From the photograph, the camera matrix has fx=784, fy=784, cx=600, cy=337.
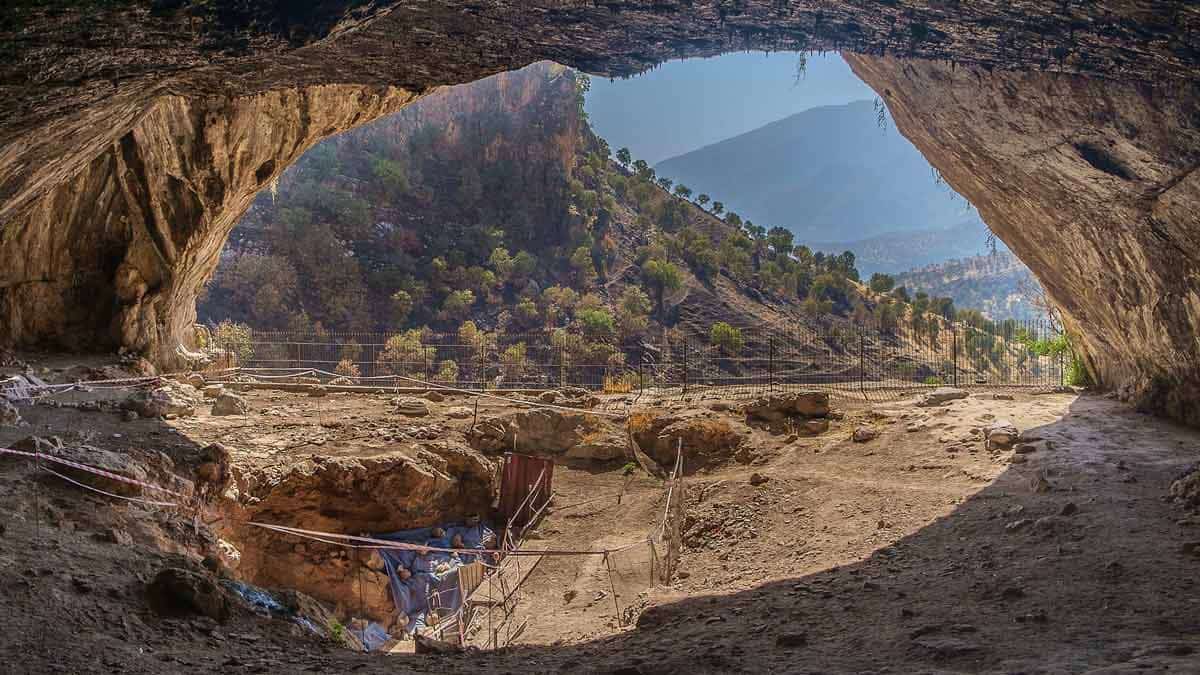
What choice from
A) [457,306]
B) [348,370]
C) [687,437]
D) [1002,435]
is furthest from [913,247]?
[1002,435]

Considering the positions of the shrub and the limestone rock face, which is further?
the shrub

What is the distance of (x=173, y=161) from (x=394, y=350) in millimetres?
17373

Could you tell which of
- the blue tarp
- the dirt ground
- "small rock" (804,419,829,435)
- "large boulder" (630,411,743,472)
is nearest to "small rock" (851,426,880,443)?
the dirt ground

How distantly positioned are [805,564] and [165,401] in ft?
27.4

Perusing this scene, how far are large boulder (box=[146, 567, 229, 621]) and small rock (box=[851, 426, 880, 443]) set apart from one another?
904cm

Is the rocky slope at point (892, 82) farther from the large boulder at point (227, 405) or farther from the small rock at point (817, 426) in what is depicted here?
the small rock at point (817, 426)

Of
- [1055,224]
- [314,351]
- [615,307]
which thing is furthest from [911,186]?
[1055,224]

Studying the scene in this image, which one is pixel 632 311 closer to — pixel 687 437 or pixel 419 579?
pixel 687 437

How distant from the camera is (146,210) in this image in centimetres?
1263

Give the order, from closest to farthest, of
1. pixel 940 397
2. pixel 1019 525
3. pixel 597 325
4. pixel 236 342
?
pixel 1019 525, pixel 940 397, pixel 236 342, pixel 597 325

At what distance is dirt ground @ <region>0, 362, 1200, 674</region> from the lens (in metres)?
4.22

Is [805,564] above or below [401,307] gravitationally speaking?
below

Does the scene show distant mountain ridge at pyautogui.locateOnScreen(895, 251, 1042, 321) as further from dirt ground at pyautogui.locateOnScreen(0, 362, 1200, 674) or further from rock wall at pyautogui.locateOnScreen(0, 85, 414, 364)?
rock wall at pyautogui.locateOnScreen(0, 85, 414, 364)

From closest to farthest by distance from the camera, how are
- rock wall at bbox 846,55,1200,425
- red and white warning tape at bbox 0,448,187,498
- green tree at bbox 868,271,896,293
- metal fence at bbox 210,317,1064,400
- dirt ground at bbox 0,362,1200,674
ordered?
A: dirt ground at bbox 0,362,1200,674
red and white warning tape at bbox 0,448,187,498
rock wall at bbox 846,55,1200,425
metal fence at bbox 210,317,1064,400
green tree at bbox 868,271,896,293
